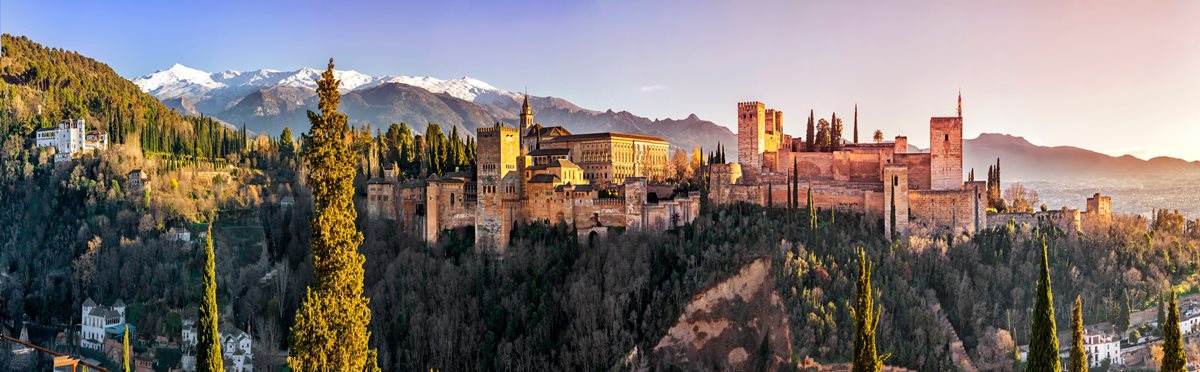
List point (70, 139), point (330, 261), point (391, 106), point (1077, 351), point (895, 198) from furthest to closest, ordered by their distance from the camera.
Answer: point (391, 106)
point (70, 139)
point (895, 198)
point (1077, 351)
point (330, 261)

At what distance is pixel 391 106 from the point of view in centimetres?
12731

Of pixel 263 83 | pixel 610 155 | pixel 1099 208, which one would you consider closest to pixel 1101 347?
pixel 1099 208

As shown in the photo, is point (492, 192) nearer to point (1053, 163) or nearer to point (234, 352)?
point (234, 352)

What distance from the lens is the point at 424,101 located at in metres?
129

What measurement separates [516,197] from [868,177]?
1561 cm

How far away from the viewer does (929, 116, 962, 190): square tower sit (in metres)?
36.0

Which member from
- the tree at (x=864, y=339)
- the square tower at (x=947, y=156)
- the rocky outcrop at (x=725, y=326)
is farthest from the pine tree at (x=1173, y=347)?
the square tower at (x=947, y=156)

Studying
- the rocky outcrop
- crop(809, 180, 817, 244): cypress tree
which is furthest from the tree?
crop(809, 180, 817, 244): cypress tree

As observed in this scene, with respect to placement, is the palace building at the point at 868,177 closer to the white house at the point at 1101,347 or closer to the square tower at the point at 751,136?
the square tower at the point at 751,136

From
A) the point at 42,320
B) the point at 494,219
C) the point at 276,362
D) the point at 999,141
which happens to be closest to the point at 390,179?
the point at 494,219

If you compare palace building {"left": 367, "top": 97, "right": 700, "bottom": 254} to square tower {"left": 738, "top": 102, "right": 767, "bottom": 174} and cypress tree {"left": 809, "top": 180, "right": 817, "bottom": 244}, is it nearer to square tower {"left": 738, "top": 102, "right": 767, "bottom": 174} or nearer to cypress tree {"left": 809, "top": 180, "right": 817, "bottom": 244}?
square tower {"left": 738, "top": 102, "right": 767, "bottom": 174}

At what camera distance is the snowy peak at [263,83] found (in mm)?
149625

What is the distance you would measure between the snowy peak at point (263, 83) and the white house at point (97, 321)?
10601 cm

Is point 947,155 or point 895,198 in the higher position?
point 947,155
